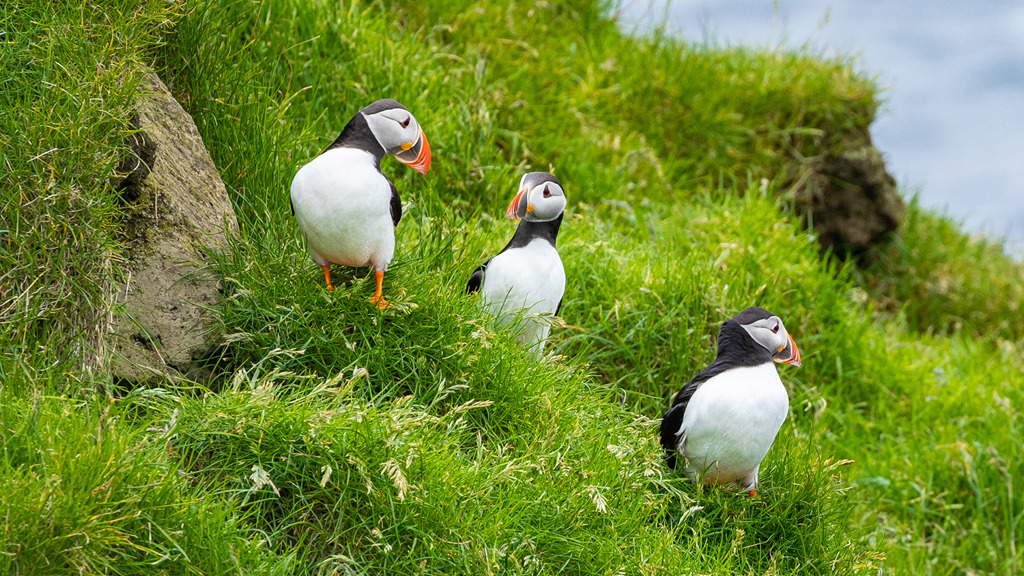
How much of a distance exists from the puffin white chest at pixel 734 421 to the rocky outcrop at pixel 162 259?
7.17 ft

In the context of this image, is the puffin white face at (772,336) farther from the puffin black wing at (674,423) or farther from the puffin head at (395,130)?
the puffin head at (395,130)

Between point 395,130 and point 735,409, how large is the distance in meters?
1.88

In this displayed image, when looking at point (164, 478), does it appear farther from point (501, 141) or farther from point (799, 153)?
point (799, 153)

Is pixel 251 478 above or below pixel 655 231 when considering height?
below

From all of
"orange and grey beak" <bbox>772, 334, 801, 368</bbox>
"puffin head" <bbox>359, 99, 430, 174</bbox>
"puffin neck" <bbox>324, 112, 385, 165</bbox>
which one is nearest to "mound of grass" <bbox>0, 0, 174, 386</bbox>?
"puffin neck" <bbox>324, 112, 385, 165</bbox>

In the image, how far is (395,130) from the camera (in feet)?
12.5

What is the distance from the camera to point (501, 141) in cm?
690

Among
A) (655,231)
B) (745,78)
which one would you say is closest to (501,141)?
(655,231)

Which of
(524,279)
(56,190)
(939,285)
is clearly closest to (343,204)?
(524,279)

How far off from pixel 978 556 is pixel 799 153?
13.4 ft

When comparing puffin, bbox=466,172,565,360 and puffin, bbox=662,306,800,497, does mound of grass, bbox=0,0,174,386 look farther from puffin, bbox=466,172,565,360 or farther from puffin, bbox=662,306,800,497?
puffin, bbox=662,306,800,497

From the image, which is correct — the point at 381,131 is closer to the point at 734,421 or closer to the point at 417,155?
the point at 417,155

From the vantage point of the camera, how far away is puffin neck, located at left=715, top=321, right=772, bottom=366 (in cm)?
395

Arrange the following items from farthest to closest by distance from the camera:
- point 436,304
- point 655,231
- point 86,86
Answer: point 655,231 < point 436,304 < point 86,86
